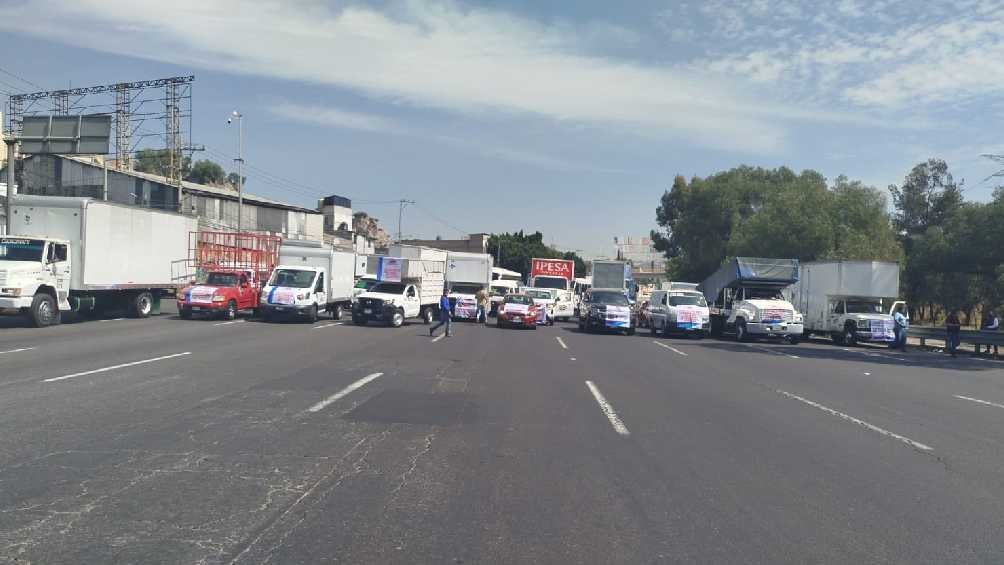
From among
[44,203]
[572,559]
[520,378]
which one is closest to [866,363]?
[520,378]

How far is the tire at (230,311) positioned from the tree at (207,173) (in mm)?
74980

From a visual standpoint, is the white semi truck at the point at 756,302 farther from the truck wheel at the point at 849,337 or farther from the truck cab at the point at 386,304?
the truck cab at the point at 386,304

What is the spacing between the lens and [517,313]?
102 feet

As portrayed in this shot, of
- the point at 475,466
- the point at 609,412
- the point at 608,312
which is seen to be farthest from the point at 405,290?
the point at 475,466

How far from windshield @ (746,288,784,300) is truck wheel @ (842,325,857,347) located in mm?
2762

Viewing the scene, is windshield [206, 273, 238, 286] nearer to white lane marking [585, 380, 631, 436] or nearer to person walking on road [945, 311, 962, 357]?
white lane marking [585, 380, 631, 436]

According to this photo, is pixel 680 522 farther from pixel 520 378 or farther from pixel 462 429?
pixel 520 378

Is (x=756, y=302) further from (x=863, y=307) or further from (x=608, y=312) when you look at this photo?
(x=608, y=312)

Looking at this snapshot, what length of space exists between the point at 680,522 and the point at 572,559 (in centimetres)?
123

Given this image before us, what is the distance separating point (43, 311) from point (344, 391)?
15.6 metres

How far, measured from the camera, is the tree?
100 metres

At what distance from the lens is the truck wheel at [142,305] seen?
1098 inches

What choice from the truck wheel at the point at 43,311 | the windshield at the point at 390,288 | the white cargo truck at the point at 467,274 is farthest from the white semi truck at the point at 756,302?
the truck wheel at the point at 43,311

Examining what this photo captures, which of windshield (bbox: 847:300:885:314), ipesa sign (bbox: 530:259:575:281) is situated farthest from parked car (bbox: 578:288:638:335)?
ipesa sign (bbox: 530:259:575:281)
